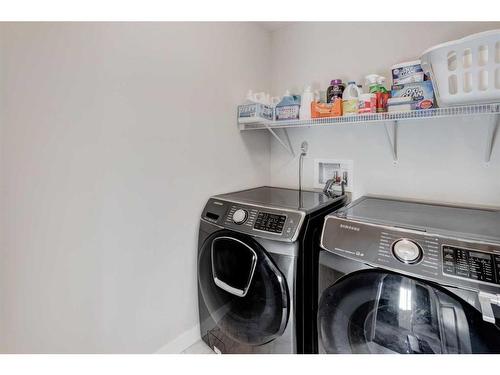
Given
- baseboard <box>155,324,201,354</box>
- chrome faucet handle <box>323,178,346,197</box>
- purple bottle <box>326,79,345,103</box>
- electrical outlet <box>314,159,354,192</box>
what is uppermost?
purple bottle <box>326,79,345,103</box>

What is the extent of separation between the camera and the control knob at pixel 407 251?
3.06ft

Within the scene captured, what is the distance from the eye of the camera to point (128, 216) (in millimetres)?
1297

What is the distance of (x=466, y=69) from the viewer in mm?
1007

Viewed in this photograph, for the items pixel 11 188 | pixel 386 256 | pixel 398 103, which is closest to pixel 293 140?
pixel 398 103

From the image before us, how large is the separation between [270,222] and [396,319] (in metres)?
0.64

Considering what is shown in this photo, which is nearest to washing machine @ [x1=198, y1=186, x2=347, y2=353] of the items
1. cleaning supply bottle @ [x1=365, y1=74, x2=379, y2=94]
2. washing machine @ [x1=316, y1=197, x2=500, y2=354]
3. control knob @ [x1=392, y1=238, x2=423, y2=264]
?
washing machine @ [x1=316, y1=197, x2=500, y2=354]

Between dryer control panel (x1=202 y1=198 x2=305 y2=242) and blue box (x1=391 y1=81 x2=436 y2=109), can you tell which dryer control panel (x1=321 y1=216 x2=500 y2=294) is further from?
blue box (x1=391 y1=81 x2=436 y2=109)

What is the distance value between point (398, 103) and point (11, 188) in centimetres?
169

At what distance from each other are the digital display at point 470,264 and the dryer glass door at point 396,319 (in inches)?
3.2

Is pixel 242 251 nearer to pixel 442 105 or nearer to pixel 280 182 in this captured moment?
pixel 280 182

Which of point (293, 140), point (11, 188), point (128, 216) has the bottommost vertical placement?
point (128, 216)

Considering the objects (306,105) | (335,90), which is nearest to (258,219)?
(306,105)

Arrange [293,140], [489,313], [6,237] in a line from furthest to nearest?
[293,140], [6,237], [489,313]

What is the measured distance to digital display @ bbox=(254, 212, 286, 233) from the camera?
1.26 meters
